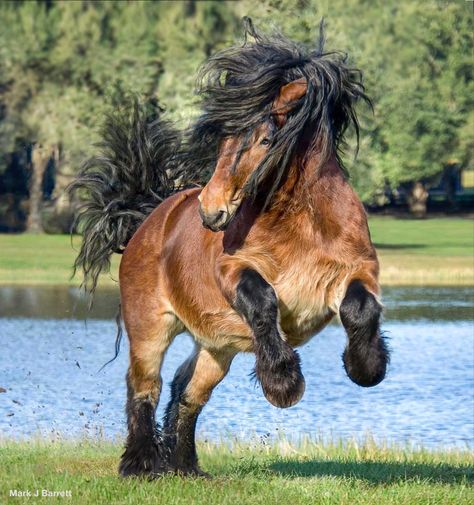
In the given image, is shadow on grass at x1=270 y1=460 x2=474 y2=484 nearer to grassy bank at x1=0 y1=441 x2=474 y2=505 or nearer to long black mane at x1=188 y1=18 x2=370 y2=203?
grassy bank at x1=0 y1=441 x2=474 y2=505

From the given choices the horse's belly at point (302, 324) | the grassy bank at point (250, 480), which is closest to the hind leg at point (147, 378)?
the grassy bank at point (250, 480)

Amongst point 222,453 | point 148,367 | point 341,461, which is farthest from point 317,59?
point 222,453

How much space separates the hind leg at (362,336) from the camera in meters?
6.49

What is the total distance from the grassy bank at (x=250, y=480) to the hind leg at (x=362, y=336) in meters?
0.72

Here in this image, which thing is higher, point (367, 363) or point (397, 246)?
point (367, 363)

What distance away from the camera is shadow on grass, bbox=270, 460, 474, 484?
7906 mm

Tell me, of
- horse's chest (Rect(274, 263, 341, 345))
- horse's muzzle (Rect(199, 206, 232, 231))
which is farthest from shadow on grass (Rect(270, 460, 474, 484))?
horse's muzzle (Rect(199, 206, 232, 231))

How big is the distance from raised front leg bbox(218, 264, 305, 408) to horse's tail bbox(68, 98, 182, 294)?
9.07ft

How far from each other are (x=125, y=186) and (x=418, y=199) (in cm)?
6415

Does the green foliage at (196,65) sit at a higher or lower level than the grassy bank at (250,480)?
lower

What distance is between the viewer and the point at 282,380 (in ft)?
21.0

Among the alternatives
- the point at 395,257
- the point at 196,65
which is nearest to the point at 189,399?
the point at 395,257

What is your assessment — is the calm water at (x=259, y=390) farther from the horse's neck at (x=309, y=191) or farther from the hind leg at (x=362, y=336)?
the horse's neck at (x=309, y=191)

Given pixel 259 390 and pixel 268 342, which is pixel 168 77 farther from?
pixel 268 342
